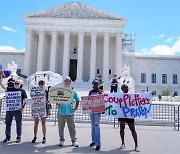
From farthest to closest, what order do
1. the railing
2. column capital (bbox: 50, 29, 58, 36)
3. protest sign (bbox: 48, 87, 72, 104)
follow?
column capital (bbox: 50, 29, 58, 36), the railing, protest sign (bbox: 48, 87, 72, 104)

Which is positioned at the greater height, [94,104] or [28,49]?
[28,49]

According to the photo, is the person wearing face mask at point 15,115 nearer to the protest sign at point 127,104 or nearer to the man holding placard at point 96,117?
the man holding placard at point 96,117

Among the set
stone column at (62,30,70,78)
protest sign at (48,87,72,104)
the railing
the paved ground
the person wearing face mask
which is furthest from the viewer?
stone column at (62,30,70,78)

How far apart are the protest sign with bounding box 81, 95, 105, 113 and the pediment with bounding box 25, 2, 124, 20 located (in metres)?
38.1

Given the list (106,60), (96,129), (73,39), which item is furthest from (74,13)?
(96,129)

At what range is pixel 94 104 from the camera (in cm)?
779

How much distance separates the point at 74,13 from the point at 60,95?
39625 mm

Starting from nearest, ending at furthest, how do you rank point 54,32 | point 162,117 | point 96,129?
point 96,129
point 162,117
point 54,32

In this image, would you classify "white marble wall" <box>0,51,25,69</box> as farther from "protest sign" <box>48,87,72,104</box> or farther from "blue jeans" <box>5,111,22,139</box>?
"protest sign" <box>48,87,72,104</box>

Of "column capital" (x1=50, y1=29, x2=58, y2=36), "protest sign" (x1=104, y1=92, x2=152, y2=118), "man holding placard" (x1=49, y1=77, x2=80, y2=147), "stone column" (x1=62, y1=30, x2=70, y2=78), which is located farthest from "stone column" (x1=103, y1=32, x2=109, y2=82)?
"man holding placard" (x1=49, y1=77, x2=80, y2=147)

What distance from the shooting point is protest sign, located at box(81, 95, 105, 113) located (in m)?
7.69

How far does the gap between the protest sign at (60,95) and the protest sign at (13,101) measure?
1.10 m

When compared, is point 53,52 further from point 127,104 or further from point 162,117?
point 127,104

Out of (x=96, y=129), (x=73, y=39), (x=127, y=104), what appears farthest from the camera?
(x=73, y=39)
